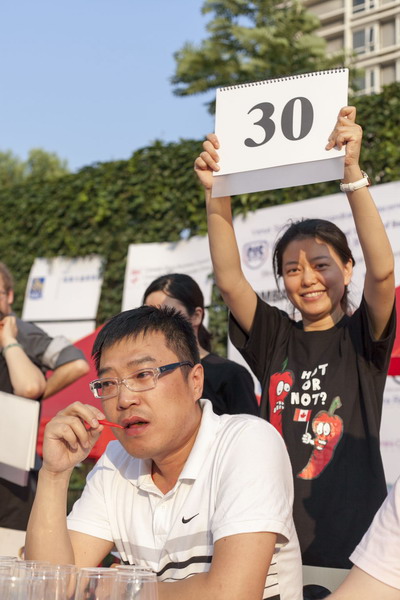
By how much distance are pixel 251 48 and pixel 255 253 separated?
1623cm

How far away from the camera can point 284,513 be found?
65.3 inches

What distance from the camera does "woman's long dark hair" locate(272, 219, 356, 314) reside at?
259cm

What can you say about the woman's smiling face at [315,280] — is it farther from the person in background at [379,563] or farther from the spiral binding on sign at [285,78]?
the person in background at [379,563]

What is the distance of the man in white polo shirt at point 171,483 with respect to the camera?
1614 millimetres

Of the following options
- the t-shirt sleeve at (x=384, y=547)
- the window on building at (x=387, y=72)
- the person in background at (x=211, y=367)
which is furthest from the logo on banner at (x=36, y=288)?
the window on building at (x=387, y=72)

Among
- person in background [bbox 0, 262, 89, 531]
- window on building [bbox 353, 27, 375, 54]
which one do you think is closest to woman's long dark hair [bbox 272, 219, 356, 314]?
person in background [bbox 0, 262, 89, 531]

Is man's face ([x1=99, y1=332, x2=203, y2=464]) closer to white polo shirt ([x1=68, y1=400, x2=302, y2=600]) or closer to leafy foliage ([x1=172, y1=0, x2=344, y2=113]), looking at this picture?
white polo shirt ([x1=68, y1=400, x2=302, y2=600])

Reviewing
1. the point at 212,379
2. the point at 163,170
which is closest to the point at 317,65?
the point at 163,170

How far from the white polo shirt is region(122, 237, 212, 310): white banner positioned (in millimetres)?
4848

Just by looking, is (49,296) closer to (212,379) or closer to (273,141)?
(212,379)

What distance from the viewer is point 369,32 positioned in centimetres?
5544

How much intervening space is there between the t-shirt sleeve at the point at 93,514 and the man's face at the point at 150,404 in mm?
238

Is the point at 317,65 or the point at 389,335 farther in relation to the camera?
the point at 317,65

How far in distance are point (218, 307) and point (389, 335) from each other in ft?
14.8
